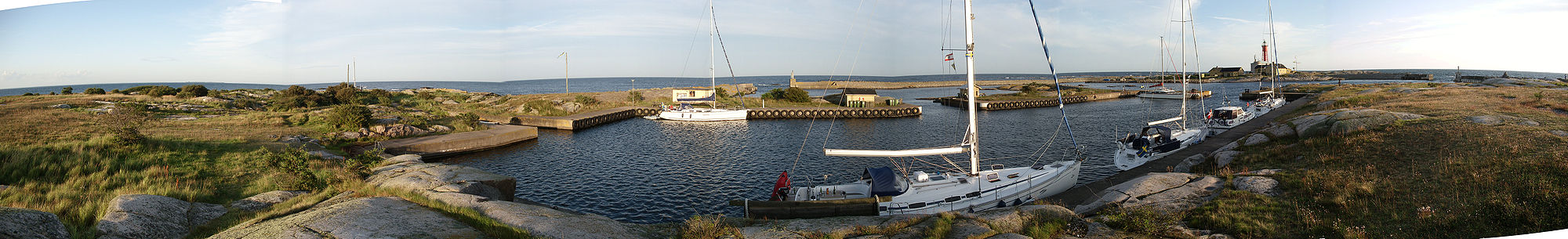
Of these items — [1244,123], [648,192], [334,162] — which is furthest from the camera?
[1244,123]

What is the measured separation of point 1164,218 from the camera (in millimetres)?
10688

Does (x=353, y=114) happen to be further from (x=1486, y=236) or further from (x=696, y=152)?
(x=1486, y=236)

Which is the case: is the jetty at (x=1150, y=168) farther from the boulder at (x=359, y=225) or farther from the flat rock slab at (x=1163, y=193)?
the boulder at (x=359, y=225)

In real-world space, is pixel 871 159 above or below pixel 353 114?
below

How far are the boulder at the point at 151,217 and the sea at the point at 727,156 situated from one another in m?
10.2

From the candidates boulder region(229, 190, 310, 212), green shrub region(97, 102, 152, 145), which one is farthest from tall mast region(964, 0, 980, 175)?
green shrub region(97, 102, 152, 145)

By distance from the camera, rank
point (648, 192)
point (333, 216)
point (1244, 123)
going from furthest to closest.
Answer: point (1244, 123)
point (648, 192)
point (333, 216)

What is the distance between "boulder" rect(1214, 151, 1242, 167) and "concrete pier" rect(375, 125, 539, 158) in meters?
37.1

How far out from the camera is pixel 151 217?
31.5ft

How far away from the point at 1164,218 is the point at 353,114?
131 feet

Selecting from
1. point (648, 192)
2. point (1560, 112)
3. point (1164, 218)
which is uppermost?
point (1560, 112)

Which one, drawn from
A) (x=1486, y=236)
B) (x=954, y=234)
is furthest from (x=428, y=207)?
(x=1486, y=236)

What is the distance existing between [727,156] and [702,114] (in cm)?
2420

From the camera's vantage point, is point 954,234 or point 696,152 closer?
point 954,234
